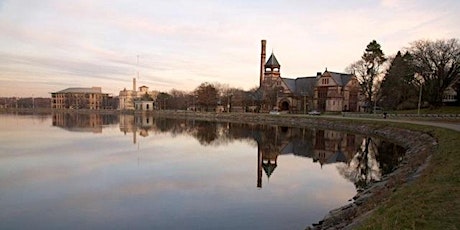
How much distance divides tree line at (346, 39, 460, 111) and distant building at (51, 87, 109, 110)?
126 metres

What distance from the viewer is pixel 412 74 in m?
54.5

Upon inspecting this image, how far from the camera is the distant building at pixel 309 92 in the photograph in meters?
73.9

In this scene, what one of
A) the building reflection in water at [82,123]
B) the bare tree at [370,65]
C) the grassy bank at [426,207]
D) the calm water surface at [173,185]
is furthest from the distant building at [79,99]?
the grassy bank at [426,207]

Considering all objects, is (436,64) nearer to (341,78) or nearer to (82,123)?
(341,78)

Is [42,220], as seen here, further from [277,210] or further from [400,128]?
[400,128]

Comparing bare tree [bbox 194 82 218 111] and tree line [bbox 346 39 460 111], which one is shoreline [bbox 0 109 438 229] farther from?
tree line [bbox 346 39 460 111]

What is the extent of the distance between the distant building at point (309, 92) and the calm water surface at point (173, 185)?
50532 mm

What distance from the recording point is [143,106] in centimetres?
12381

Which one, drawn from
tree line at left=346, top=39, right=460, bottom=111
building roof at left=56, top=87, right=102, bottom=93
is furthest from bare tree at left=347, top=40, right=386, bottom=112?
building roof at left=56, top=87, right=102, bottom=93

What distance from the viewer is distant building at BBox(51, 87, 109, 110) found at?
152750 mm

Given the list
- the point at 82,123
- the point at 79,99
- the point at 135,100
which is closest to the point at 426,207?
the point at 82,123

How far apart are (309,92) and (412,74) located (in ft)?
89.9

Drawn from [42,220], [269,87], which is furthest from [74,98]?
[42,220]

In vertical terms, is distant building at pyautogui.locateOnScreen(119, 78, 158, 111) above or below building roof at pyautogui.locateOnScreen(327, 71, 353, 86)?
below
